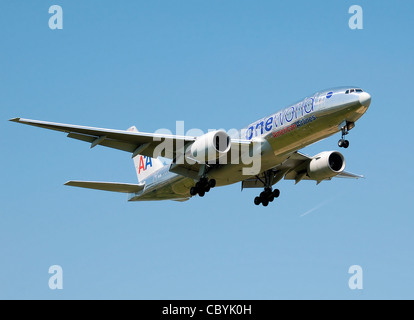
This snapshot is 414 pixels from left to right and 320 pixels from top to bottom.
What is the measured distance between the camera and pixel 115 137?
37.7 meters

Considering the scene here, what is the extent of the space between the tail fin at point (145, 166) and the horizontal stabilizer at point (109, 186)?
1697 millimetres

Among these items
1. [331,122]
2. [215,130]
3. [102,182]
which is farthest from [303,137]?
[102,182]

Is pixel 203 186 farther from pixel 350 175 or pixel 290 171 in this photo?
pixel 350 175

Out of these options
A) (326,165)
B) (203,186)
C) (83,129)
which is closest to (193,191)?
(203,186)

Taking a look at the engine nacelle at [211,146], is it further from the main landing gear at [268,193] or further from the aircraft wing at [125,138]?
the main landing gear at [268,193]

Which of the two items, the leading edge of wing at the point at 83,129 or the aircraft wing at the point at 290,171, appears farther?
the aircraft wing at the point at 290,171

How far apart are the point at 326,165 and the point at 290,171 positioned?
87.9 inches

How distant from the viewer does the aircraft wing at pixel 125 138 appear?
36.1m

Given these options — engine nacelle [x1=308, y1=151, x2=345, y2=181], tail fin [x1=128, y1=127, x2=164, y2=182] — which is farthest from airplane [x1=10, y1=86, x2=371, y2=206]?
tail fin [x1=128, y1=127, x2=164, y2=182]

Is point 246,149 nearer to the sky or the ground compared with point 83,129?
nearer to the ground

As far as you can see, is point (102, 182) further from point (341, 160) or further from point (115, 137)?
point (341, 160)

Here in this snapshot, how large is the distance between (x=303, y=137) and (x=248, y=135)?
3320mm

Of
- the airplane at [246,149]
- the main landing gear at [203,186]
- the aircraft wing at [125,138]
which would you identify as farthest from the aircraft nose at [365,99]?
the main landing gear at [203,186]

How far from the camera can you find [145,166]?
4656 cm
